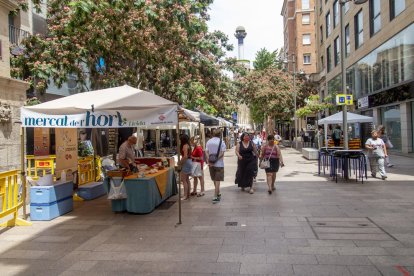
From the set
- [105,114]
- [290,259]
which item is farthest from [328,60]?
[290,259]

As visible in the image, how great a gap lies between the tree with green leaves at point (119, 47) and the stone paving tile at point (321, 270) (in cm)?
895

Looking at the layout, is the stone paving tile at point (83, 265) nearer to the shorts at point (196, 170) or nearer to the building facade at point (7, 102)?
the shorts at point (196, 170)

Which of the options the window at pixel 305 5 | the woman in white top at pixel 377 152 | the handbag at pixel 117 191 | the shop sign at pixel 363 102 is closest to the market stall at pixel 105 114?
the handbag at pixel 117 191

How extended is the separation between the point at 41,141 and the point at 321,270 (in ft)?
52.9

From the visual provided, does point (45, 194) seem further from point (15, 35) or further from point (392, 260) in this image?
point (15, 35)

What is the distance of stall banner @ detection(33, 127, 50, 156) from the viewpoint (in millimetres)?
17938

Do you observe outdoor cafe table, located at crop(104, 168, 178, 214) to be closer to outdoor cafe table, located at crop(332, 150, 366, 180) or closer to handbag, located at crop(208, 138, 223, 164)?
handbag, located at crop(208, 138, 223, 164)

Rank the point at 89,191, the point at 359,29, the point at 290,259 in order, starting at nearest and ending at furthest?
the point at 290,259 < the point at 89,191 < the point at 359,29

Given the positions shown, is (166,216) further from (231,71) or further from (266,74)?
(266,74)

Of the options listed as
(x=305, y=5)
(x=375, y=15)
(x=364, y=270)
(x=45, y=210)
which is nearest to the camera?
(x=364, y=270)

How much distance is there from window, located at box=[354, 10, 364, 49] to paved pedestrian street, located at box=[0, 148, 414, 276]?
768 inches

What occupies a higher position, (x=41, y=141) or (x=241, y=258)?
(x=41, y=141)

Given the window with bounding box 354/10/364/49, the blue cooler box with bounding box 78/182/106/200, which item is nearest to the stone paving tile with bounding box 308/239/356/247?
the blue cooler box with bounding box 78/182/106/200

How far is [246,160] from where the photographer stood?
10.5m
